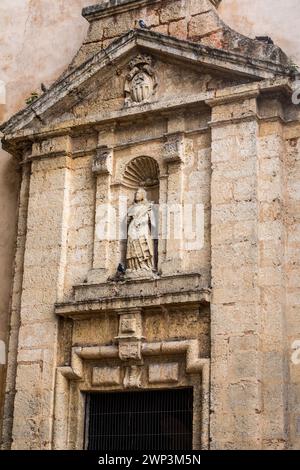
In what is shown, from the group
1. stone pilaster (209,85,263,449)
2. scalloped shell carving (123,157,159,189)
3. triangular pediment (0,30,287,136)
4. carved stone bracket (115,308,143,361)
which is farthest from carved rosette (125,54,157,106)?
carved stone bracket (115,308,143,361)

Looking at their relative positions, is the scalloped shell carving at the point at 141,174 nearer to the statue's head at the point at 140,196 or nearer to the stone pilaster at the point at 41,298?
the statue's head at the point at 140,196

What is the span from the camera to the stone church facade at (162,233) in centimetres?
1024

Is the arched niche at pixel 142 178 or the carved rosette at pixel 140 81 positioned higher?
the carved rosette at pixel 140 81

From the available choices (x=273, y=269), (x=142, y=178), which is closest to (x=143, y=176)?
(x=142, y=178)

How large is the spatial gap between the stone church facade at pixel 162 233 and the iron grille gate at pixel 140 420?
13 cm

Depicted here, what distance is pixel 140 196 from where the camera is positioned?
37.8 ft

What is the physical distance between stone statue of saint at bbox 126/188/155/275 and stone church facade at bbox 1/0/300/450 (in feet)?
0.05

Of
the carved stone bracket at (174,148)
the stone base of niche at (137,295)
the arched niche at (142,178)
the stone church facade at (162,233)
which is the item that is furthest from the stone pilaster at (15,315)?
the carved stone bracket at (174,148)

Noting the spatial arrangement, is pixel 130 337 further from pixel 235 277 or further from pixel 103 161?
pixel 103 161

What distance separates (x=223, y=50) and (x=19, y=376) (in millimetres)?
4448

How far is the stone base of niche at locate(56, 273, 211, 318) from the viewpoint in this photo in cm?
1054

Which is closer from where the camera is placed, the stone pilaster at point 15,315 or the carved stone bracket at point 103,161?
the stone pilaster at point 15,315

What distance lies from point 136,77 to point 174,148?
1160 mm
